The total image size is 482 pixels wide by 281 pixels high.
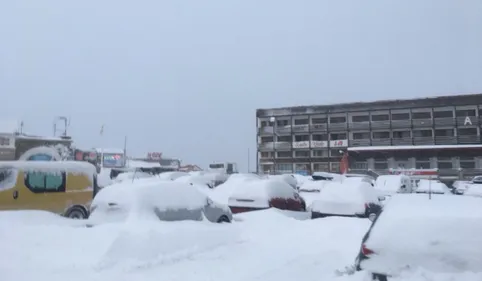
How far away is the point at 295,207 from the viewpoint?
1539 centimetres

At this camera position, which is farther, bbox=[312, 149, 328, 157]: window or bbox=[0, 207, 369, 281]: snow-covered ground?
bbox=[312, 149, 328, 157]: window

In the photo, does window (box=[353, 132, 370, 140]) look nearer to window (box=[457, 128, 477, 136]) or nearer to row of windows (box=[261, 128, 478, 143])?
row of windows (box=[261, 128, 478, 143])

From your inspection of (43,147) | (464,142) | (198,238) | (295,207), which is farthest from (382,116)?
(198,238)

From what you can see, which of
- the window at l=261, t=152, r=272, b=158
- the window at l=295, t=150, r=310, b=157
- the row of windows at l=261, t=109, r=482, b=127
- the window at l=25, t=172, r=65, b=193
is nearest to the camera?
the window at l=25, t=172, r=65, b=193

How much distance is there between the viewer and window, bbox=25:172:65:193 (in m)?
13.8

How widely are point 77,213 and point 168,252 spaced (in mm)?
7607

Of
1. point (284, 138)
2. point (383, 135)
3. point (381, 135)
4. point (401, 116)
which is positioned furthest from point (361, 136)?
point (284, 138)

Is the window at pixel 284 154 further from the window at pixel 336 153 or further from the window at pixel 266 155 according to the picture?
the window at pixel 336 153

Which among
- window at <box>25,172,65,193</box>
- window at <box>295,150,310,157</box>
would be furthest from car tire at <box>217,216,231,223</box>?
window at <box>295,150,310,157</box>

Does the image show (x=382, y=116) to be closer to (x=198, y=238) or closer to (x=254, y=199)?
(x=254, y=199)

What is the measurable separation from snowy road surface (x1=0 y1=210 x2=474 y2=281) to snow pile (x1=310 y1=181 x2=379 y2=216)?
2596 millimetres

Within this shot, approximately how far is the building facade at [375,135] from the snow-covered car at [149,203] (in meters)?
49.3

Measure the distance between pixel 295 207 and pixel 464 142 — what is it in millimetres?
53976

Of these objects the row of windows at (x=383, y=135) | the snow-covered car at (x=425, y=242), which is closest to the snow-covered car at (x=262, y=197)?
the snow-covered car at (x=425, y=242)
